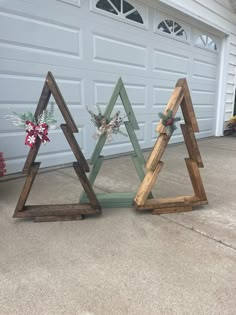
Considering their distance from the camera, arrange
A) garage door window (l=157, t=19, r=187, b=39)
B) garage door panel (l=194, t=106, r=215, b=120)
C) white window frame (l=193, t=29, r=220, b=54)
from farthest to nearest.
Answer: garage door panel (l=194, t=106, r=215, b=120) → white window frame (l=193, t=29, r=220, b=54) → garage door window (l=157, t=19, r=187, b=39)

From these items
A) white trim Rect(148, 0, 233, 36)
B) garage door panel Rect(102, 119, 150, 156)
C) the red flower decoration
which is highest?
white trim Rect(148, 0, 233, 36)

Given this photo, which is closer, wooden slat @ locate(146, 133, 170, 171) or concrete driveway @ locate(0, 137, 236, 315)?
concrete driveway @ locate(0, 137, 236, 315)

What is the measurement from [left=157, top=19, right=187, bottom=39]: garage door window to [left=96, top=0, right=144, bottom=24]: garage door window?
460 millimetres

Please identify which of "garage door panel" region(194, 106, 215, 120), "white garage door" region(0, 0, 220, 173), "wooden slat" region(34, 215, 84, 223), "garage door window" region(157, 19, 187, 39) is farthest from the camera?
"garage door panel" region(194, 106, 215, 120)

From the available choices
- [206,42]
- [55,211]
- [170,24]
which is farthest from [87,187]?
[206,42]

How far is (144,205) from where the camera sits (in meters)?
1.77

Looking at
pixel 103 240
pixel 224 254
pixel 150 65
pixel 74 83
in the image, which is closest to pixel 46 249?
pixel 103 240

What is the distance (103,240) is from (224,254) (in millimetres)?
641

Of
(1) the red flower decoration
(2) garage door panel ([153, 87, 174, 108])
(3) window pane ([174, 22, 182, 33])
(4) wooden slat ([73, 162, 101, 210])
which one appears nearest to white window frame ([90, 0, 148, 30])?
(3) window pane ([174, 22, 182, 33])

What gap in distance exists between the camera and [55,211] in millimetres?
1673

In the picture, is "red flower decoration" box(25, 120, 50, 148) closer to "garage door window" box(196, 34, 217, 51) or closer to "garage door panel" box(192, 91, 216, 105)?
"garage door panel" box(192, 91, 216, 105)

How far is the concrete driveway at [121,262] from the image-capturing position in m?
1.01

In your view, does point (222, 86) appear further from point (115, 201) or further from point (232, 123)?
point (115, 201)

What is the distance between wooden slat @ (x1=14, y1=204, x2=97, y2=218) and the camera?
1661 mm
